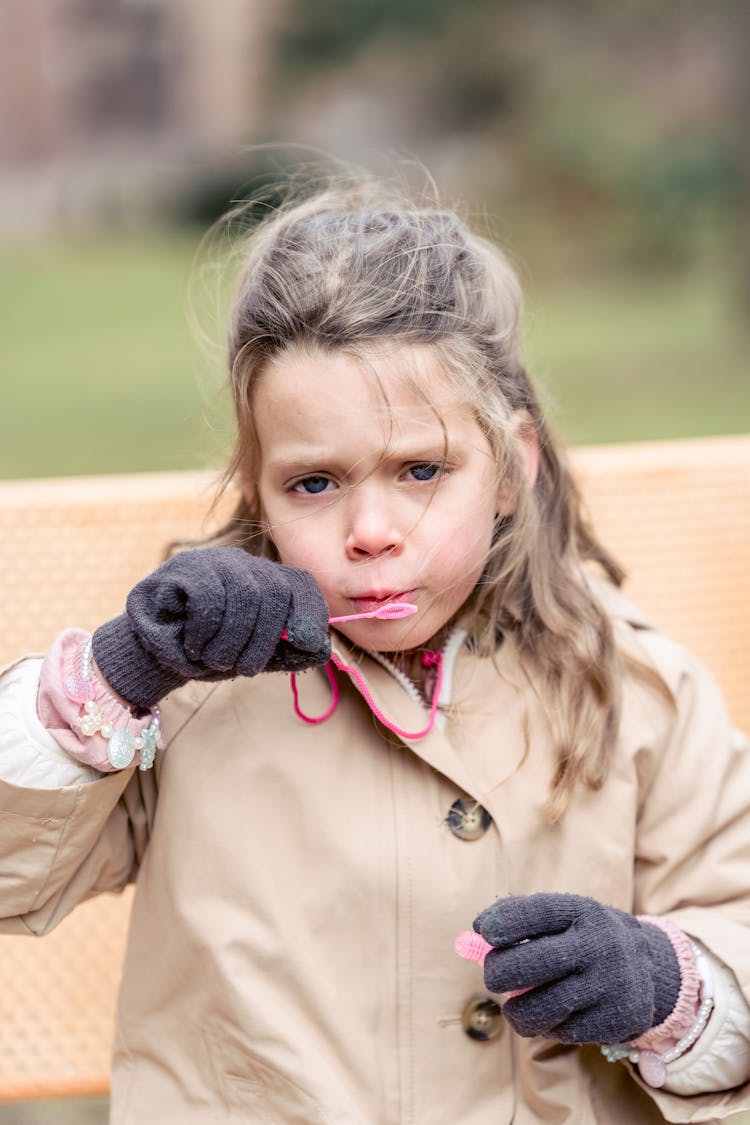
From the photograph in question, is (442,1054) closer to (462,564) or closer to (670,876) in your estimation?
(670,876)

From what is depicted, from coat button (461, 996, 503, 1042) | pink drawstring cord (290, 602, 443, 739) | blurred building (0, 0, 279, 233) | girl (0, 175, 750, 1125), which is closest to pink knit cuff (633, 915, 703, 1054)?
girl (0, 175, 750, 1125)

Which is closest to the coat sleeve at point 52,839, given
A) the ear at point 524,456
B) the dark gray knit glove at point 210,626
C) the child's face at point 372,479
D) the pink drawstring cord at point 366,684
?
the dark gray knit glove at point 210,626

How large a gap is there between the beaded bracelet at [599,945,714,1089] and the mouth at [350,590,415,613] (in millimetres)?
531

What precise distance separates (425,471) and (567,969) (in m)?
0.58

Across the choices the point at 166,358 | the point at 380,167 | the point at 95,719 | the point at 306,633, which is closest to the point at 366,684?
the point at 306,633

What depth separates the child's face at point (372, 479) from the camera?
5.25ft

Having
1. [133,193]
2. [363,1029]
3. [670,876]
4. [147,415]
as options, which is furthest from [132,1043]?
[133,193]

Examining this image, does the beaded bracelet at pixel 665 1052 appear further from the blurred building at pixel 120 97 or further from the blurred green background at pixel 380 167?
the blurred building at pixel 120 97

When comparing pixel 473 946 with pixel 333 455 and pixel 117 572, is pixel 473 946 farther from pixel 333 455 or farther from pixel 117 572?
pixel 117 572

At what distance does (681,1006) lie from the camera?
1609 mm

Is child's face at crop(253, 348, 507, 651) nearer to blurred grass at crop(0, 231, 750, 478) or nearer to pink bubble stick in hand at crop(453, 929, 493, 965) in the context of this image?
pink bubble stick in hand at crop(453, 929, 493, 965)

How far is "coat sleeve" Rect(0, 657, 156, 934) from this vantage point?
5.00 feet

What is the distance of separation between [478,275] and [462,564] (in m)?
0.36

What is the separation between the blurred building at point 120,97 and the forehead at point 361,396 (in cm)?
1343
